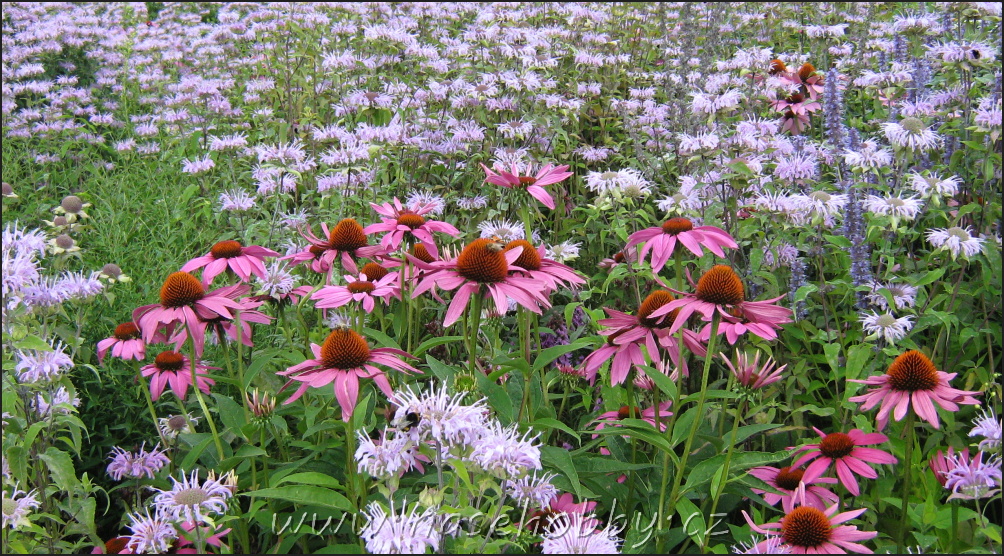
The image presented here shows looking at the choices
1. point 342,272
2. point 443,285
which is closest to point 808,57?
point 342,272

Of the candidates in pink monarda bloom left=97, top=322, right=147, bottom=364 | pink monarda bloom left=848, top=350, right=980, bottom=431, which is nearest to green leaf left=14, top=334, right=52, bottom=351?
pink monarda bloom left=97, top=322, right=147, bottom=364

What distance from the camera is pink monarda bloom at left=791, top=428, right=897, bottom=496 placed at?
5.20 feet

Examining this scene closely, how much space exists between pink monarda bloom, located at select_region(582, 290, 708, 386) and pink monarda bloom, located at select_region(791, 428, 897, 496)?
1.13ft

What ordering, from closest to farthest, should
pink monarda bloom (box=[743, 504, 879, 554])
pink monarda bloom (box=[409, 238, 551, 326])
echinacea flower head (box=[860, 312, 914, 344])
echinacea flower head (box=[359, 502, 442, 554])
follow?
echinacea flower head (box=[359, 502, 442, 554]), pink monarda bloom (box=[743, 504, 879, 554]), pink monarda bloom (box=[409, 238, 551, 326]), echinacea flower head (box=[860, 312, 914, 344])

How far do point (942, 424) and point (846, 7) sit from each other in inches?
159

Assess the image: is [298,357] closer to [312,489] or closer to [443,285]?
[312,489]

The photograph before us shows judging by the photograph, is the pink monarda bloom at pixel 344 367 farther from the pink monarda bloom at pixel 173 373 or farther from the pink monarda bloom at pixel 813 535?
the pink monarda bloom at pixel 813 535

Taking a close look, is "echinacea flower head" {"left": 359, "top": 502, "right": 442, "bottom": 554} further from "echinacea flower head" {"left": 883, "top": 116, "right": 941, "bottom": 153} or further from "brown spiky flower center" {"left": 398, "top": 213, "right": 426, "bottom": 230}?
"echinacea flower head" {"left": 883, "top": 116, "right": 941, "bottom": 153}

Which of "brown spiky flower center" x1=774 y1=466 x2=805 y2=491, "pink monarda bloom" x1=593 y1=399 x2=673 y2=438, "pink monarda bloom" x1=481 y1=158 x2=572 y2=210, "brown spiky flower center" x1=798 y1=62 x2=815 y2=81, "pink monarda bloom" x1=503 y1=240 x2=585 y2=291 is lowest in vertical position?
"brown spiky flower center" x1=774 y1=466 x2=805 y2=491

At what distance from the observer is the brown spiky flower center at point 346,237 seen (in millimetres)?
1765

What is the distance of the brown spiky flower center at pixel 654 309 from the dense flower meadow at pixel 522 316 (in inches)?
0.9

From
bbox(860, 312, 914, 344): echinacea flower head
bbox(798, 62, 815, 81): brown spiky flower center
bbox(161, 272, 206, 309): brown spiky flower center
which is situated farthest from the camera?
bbox(798, 62, 815, 81): brown spiky flower center

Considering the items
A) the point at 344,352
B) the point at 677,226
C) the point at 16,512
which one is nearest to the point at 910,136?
the point at 677,226

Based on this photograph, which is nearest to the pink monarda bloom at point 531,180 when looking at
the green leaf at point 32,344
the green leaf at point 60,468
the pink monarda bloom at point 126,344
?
the pink monarda bloom at point 126,344
